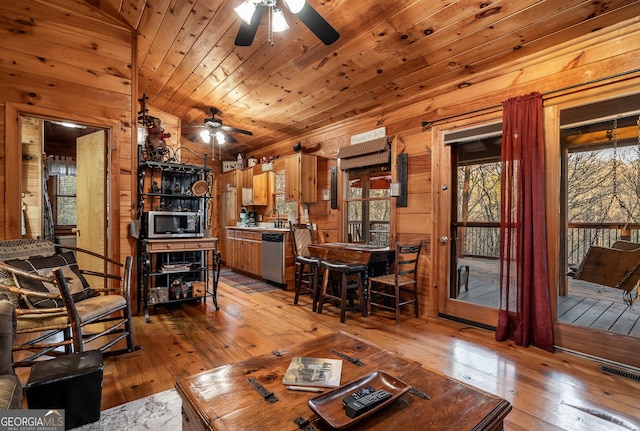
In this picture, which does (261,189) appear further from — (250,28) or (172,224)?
(250,28)

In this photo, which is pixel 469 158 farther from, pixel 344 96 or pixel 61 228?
pixel 61 228

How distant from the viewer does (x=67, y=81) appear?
3.13 meters

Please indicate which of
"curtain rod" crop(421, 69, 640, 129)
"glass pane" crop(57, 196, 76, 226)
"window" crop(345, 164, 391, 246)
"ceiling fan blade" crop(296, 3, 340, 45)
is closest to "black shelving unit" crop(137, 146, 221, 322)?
"window" crop(345, 164, 391, 246)

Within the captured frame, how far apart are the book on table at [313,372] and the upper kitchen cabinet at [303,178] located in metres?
3.68

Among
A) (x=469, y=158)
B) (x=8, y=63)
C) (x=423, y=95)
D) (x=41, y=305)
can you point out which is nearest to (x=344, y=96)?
(x=423, y=95)

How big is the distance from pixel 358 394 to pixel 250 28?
2.41 meters

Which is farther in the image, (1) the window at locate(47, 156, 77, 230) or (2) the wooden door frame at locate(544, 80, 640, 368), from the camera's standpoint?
(1) the window at locate(47, 156, 77, 230)

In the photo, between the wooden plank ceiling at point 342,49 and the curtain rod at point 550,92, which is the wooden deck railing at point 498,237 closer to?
the curtain rod at point 550,92

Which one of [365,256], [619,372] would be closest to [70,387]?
[365,256]

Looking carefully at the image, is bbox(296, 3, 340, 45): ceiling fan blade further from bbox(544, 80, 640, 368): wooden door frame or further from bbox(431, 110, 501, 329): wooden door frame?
bbox(544, 80, 640, 368): wooden door frame

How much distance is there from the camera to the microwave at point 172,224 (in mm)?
3674

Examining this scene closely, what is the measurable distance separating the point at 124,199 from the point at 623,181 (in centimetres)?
→ 487

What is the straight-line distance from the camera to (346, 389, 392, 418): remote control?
103 centimetres

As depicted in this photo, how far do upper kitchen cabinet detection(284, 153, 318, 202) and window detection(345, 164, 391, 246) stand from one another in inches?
25.5
